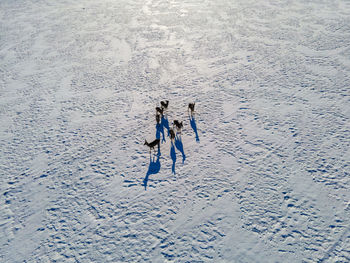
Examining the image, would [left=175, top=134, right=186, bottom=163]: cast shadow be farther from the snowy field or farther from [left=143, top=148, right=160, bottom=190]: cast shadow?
[left=143, top=148, right=160, bottom=190]: cast shadow

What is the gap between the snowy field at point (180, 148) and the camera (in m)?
5.62

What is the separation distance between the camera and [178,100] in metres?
10.3

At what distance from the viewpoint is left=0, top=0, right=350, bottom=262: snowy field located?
562 cm

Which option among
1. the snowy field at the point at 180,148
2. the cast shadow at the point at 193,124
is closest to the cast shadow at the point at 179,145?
the snowy field at the point at 180,148

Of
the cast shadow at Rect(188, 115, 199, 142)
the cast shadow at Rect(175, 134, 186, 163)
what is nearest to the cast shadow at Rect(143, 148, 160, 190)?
the cast shadow at Rect(175, 134, 186, 163)

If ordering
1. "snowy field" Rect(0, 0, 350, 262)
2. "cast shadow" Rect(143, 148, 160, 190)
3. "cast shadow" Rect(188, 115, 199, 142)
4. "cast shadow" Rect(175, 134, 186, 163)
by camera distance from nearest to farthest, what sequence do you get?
"snowy field" Rect(0, 0, 350, 262) → "cast shadow" Rect(143, 148, 160, 190) → "cast shadow" Rect(175, 134, 186, 163) → "cast shadow" Rect(188, 115, 199, 142)

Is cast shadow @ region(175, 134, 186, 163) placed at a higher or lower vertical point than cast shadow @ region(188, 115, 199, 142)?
lower

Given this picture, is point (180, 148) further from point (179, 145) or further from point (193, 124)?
point (193, 124)

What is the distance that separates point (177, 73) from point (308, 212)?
28.7 feet

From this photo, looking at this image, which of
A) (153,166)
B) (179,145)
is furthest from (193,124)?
(153,166)

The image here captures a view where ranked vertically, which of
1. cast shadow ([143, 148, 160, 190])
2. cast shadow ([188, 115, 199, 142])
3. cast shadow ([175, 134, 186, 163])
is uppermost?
cast shadow ([188, 115, 199, 142])

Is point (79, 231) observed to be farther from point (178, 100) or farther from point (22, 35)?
point (22, 35)

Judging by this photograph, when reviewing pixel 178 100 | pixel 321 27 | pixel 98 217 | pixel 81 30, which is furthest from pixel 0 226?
pixel 321 27

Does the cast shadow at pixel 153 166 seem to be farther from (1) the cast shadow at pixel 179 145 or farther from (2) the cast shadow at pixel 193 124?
(2) the cast shadow at pixel 193 124
